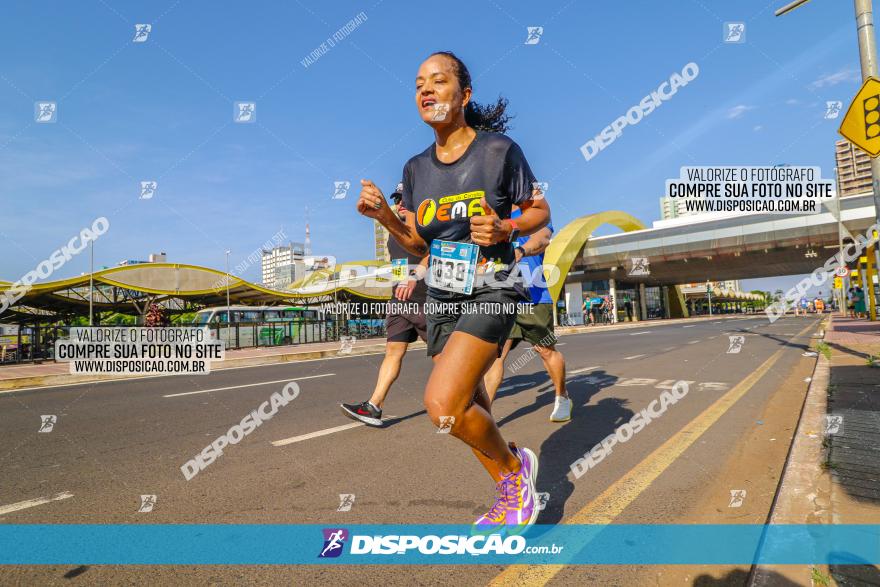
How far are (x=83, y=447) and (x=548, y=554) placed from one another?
3705 millimetres

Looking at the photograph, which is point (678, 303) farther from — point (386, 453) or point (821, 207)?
point (386, 453)

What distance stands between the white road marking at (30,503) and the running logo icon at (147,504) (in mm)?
455

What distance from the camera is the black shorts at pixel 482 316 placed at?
2.03 metres

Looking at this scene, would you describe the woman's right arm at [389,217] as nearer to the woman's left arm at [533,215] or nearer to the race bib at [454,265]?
the race bib at [454,265]

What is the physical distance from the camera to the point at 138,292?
2127cm

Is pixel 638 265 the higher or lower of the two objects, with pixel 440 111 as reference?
higher

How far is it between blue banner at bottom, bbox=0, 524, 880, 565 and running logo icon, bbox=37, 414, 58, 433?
280cm

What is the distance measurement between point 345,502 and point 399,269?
2.24m

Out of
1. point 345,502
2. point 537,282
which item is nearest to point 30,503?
point 345,502

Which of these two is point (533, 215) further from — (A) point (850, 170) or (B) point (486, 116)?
(A) point (850, 170)

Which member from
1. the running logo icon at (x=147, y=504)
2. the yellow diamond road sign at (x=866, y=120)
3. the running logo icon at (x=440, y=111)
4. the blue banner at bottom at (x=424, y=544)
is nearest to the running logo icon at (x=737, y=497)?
the blue banner at bottom at (x=424, y=544)

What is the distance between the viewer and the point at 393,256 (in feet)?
16.2

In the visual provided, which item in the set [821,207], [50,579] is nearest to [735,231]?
[821,207]

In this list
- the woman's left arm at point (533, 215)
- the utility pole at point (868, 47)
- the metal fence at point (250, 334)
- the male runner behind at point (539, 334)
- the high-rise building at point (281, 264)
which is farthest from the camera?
the high-rise building at point (281, 264)
